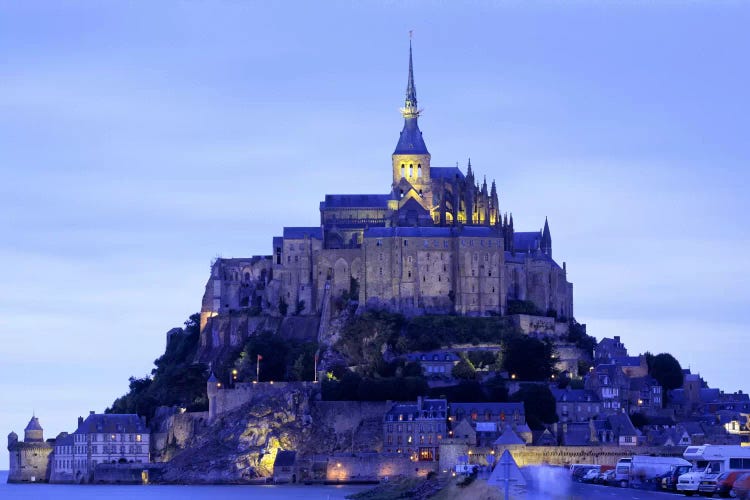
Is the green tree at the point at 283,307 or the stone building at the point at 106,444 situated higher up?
the green tree at the point at 283,307

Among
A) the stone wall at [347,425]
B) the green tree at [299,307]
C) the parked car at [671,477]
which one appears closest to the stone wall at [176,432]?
the stone wall at [347,425]

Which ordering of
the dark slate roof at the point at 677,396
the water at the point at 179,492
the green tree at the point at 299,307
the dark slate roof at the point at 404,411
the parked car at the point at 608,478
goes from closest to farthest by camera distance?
1. the parked car at the point at 608,478
2. the water at the point at 179,492
3. the dark slate roof at the point at 404,411
4. the dark slate roof at the point at 677,396
5. the green tree at the point at 299,307

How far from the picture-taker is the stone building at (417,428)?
11150cm

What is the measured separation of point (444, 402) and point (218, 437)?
17320mm

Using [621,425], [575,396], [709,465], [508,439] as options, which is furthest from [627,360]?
[709,465]

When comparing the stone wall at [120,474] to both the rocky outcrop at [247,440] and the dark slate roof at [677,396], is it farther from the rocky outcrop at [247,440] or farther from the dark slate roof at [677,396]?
the dark slate roof at [677,396]

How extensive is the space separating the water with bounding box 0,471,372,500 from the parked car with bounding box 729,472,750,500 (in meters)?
44.9

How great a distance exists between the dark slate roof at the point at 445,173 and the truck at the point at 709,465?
77241 mm

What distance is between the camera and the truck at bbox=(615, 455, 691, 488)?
63.8 m

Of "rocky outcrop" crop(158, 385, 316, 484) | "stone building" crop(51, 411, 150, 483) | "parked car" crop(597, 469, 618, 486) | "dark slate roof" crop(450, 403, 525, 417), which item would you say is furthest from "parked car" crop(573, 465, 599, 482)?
"stone building" crop(51, 411, 150, 483)

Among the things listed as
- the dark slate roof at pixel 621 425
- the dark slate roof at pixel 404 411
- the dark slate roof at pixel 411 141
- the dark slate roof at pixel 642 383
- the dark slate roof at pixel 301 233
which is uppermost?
the dark slate roof at pixel 411 141

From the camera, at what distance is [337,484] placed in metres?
111

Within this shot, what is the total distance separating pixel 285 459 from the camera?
115 metres

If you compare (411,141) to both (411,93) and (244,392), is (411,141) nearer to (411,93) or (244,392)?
(411,93)
